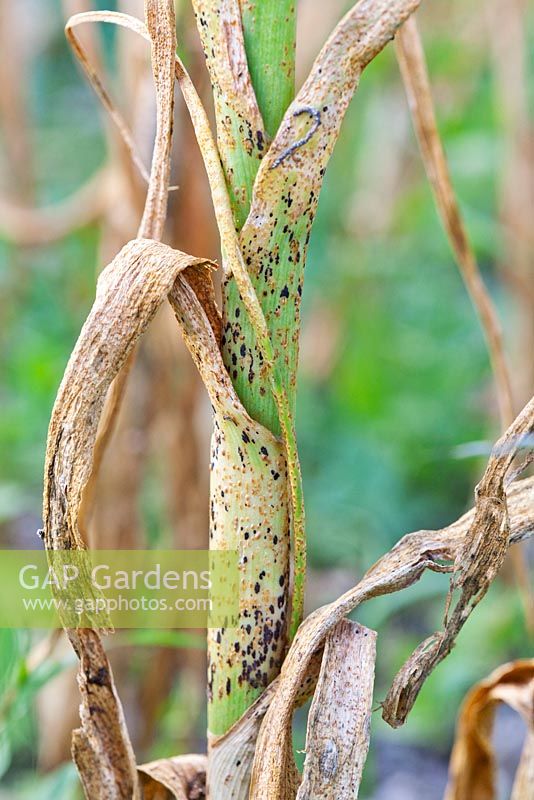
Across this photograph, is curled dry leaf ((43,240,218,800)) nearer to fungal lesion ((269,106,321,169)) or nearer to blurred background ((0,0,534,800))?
fungal lesion ((269,106,321,169))

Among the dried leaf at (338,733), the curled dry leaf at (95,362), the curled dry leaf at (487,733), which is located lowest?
the curled dry leaf at (487,733)

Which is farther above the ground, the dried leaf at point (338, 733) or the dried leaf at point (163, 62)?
the dried leaf at point (163, 62)

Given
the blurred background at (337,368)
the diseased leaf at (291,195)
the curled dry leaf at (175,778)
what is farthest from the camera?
the blurred background at (337,368)

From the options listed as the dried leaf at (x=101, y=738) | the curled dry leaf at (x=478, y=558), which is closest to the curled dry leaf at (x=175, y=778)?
the dried leaf at (x=101, y=738)

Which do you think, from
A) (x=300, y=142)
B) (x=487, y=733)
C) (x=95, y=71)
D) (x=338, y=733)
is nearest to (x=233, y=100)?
(x=300, y=142)

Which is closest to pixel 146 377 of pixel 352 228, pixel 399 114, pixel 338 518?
pixel 338 518

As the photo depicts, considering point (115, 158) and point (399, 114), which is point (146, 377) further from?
point (399, 114)

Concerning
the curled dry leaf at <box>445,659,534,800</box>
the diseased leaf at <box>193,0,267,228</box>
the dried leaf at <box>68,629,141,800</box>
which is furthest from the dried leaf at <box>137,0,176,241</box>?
the curled dry leaf at <box>445,659,534,800</box>

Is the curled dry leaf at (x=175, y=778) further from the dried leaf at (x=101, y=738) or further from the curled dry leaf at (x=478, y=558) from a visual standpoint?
the curled dry leaf at (x=478, y=558)
